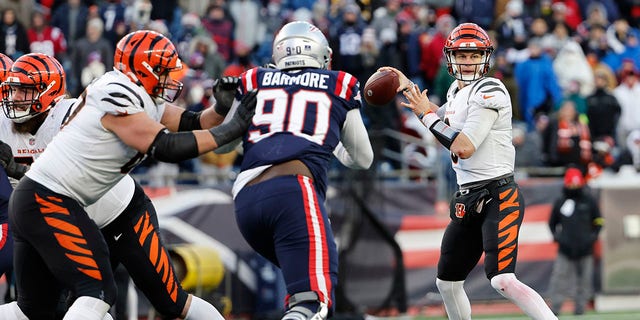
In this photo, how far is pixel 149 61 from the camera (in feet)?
21.3

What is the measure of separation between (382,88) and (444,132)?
0.45m

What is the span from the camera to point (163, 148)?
20.5 feet

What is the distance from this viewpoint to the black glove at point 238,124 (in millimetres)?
6342

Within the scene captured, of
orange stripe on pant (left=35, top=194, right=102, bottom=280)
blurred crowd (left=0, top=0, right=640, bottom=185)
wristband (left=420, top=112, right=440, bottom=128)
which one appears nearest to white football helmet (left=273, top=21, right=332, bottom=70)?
wristband (left=420, top=112, right=440, bottom=128)

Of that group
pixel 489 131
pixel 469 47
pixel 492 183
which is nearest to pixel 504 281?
pixel 492 183

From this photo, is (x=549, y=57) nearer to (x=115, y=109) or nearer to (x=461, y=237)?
(x=461, y=237)

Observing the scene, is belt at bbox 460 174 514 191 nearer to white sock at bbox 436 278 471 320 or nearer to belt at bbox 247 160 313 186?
white sock at bbox 436 278 471 320

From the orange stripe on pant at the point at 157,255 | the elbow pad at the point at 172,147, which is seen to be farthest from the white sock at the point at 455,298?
the elbow pad at the point at 172,147

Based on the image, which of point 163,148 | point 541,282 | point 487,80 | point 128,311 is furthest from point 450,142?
point 541,282

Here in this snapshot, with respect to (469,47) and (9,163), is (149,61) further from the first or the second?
(469,47)

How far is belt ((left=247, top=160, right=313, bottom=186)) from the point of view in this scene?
634 centimetres

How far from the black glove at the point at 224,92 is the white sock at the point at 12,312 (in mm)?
1580

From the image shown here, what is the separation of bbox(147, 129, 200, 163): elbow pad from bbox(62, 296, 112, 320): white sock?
811mm

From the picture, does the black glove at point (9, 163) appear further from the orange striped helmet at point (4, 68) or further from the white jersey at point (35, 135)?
the orange striped helmet at point (4, 68)
